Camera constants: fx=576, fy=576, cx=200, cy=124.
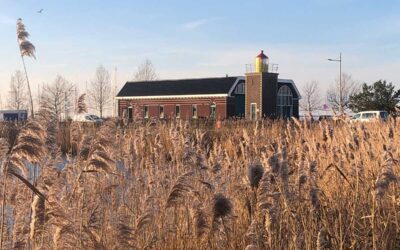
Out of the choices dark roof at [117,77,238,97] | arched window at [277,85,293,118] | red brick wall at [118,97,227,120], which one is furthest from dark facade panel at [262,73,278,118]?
red brick wall at [118,97,227,120]

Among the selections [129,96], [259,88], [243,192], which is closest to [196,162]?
[243,192]

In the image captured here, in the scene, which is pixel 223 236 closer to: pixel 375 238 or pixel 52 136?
pixel 375 238

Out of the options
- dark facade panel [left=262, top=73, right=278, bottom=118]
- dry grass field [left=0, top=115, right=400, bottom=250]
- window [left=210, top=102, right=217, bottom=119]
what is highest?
dark facade panel [left=262, top=73, right=278, bottom=118]

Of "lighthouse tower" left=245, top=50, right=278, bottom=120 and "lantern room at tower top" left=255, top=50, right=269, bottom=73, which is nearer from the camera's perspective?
"lighthouse tower" left=245, top=50, right=278, bottom=120

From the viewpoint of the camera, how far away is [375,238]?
390 centimetres

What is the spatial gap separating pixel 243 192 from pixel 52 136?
6.44 feet

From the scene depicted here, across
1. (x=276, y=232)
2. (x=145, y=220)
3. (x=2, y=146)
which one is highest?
(x=2, y=146)

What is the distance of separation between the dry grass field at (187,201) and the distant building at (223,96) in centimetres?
4227

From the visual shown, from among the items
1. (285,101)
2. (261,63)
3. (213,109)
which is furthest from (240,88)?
(285,101)

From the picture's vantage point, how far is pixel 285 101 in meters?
55.3

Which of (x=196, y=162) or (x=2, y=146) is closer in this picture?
(x=2, y=146)

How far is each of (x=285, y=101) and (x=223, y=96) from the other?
7088 mm

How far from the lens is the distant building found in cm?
5103

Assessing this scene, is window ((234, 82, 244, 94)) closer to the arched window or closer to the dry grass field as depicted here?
the arched window
